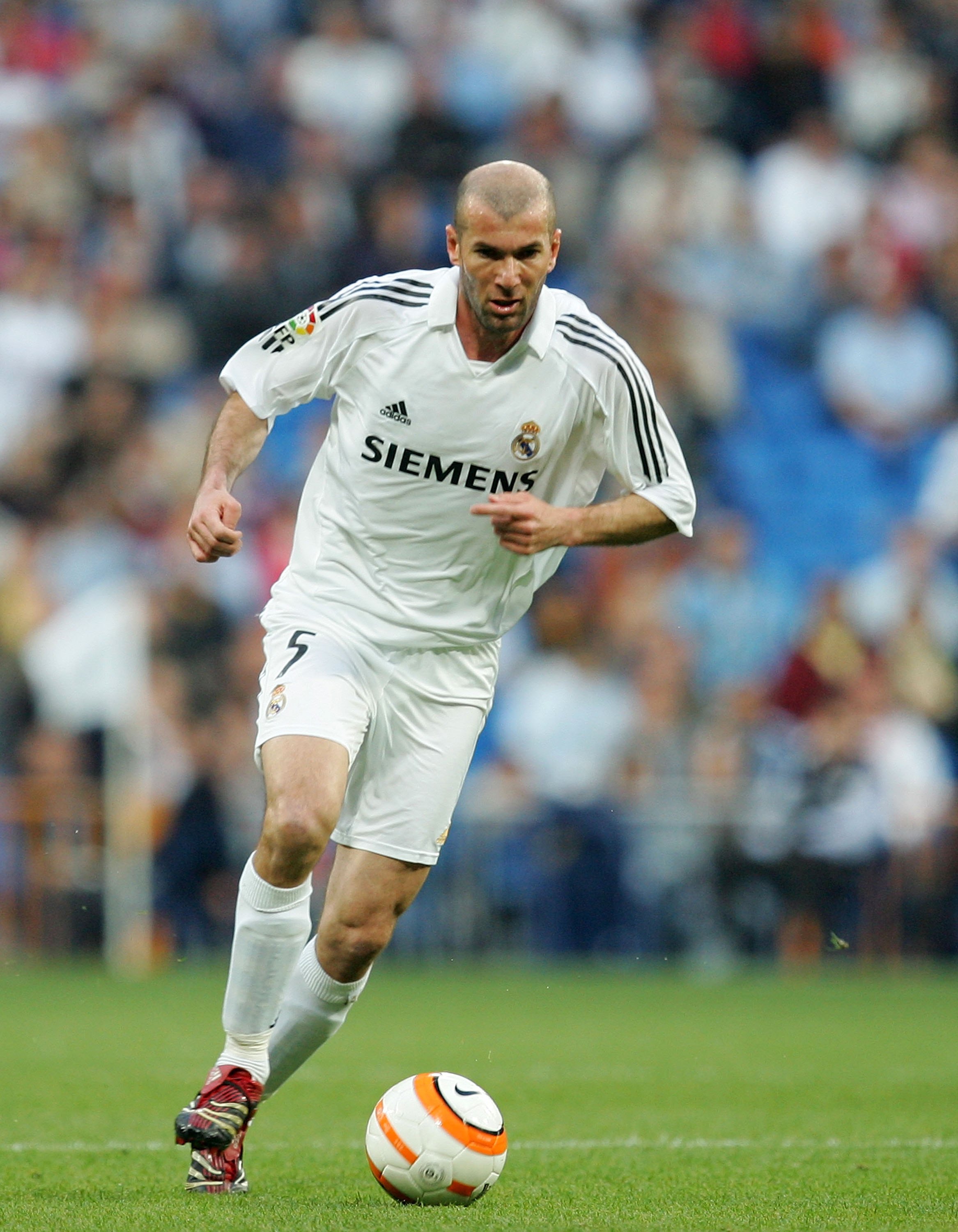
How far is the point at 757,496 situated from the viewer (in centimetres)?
1708

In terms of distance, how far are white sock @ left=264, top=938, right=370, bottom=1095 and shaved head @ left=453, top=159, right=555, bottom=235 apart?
6.86 ft

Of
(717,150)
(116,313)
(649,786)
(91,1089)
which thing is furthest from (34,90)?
(91,1089)

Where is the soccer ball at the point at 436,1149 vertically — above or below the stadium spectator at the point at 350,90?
below

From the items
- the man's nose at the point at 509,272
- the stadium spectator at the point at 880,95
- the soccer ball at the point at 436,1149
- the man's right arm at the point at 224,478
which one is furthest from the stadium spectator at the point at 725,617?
the soccer ball at the point at 436,1149

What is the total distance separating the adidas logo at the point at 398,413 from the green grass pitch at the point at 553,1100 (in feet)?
6.83

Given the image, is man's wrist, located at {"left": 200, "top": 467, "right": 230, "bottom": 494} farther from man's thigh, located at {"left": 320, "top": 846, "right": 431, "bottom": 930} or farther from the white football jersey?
man's thigh, located at {"left": 320, "top": 846, "right": 431, "bottom": 930}

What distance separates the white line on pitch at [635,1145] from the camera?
6.33 meters

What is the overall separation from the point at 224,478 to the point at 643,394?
1.19 metres

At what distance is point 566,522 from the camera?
557 cm

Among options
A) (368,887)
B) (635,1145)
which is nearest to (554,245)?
(368,887)

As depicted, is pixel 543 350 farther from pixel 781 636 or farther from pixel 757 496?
pixel 757 496

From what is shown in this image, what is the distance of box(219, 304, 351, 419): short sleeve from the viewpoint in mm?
5879

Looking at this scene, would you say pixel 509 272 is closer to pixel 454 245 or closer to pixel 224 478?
pixel 454 245

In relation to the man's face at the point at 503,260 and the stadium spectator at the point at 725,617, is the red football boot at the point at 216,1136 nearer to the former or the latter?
the man's face at the point at 503,260
